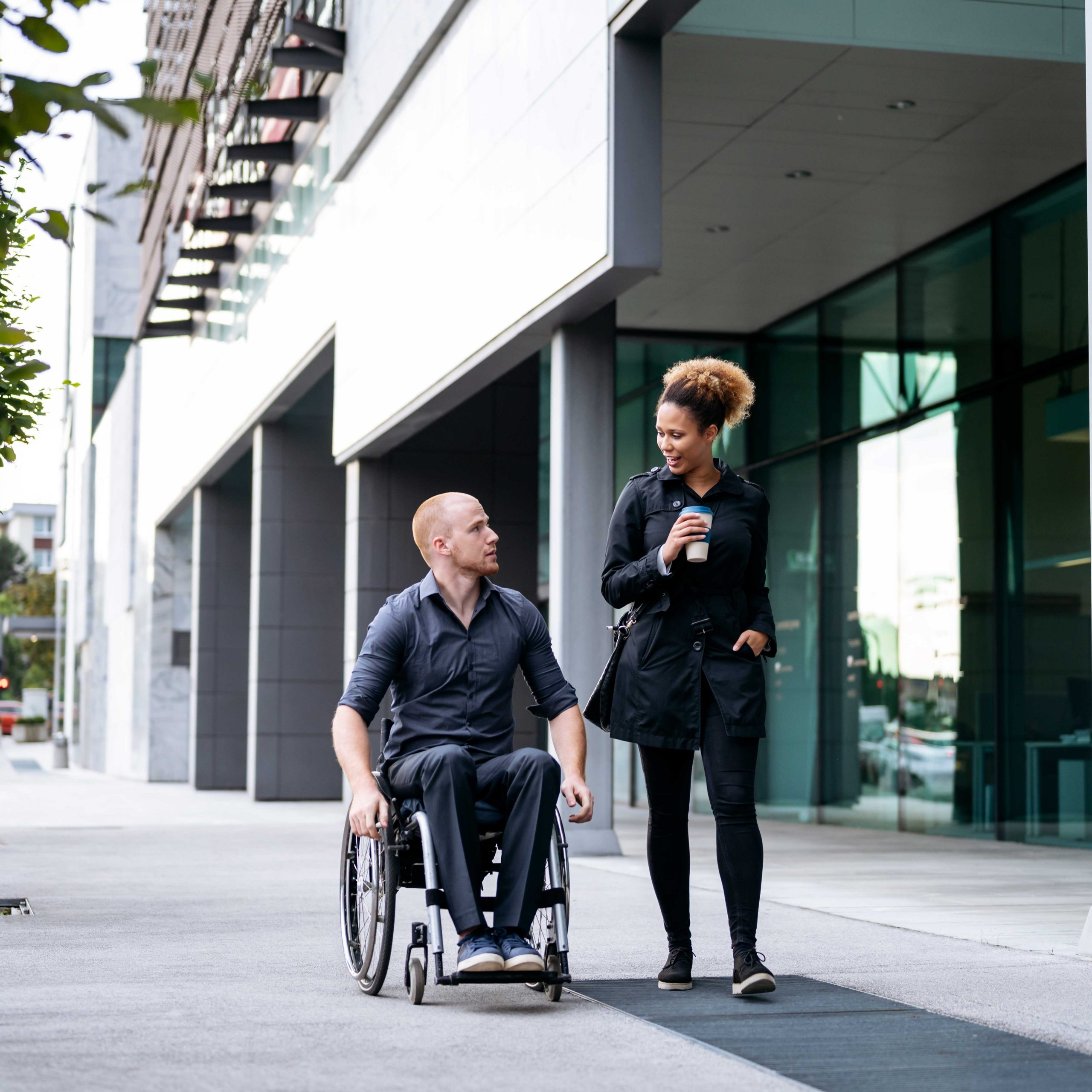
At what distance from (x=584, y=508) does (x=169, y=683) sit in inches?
841

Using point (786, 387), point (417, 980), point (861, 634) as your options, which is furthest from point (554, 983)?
point (786, 387)

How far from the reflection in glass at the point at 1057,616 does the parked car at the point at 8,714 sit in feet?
247

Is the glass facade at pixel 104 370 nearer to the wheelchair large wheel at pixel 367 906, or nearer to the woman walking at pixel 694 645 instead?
the wheelchair large wheel at pixel 367 906

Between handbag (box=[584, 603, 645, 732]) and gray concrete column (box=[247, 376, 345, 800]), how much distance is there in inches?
619

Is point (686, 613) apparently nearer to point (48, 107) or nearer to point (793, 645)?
point (48, 107)

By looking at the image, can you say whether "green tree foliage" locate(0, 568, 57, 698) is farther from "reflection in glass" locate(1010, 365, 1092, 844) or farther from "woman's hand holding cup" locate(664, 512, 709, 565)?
"woman's hand holding cup" locate(664, 512, 709, 565)

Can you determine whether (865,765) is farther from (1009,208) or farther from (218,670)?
→ (218,670)

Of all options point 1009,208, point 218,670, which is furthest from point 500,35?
point 218,670

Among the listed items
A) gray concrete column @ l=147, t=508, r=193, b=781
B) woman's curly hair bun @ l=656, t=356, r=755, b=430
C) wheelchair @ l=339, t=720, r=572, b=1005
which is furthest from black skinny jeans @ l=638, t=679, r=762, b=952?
gray concrete column @ l=147, t=508, r=193, b=781

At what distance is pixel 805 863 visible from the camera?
11359 millimetres

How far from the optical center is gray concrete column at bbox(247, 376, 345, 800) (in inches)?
843

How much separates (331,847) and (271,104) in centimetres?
973

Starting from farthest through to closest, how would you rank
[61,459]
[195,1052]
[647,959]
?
[61,459], [647,959], [195,1052]

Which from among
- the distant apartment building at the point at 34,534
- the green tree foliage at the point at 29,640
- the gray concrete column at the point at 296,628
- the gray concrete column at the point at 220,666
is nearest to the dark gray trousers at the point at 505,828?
the gray concrete column at the point at 296,628
